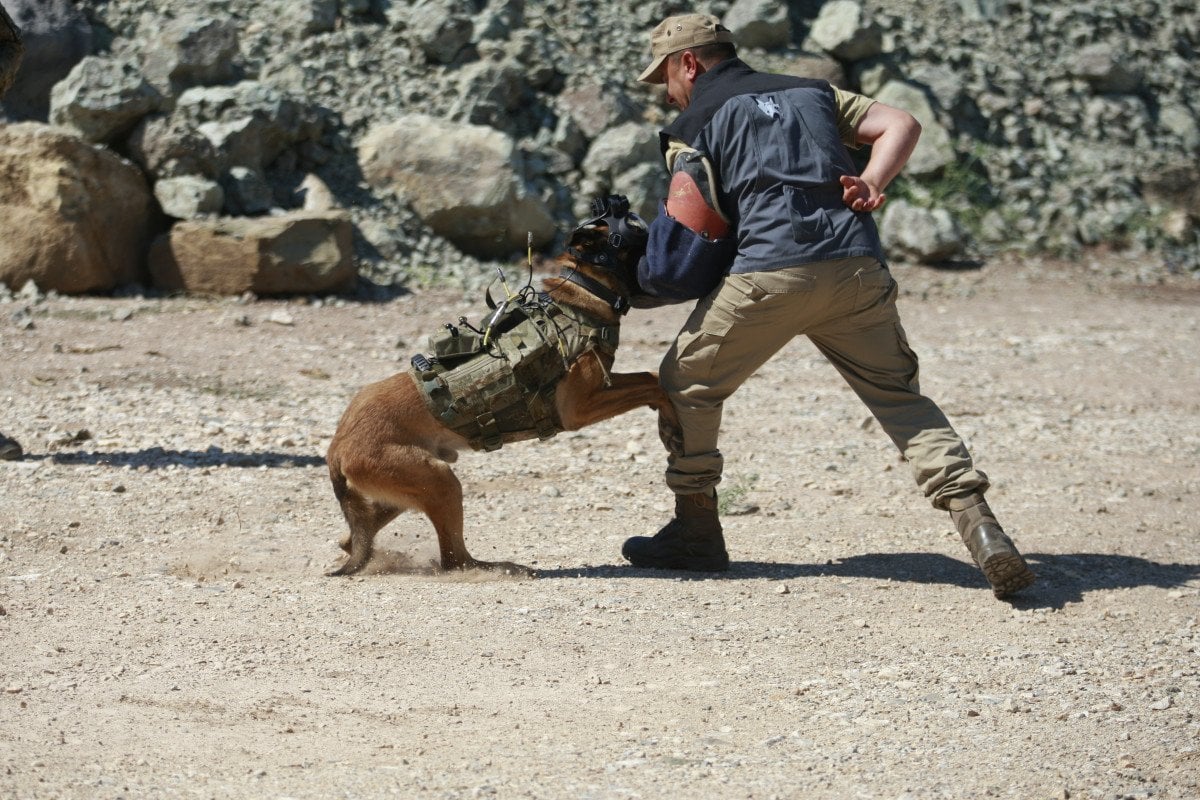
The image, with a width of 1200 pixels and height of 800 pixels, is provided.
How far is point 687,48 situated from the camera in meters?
5.11

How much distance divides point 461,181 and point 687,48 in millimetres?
7525

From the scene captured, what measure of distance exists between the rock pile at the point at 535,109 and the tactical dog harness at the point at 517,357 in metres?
6.26

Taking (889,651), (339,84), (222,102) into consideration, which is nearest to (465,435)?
(889,651)

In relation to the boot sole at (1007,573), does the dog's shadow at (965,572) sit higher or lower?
lower

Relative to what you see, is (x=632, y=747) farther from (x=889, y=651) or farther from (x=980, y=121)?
(x=980, y=121)

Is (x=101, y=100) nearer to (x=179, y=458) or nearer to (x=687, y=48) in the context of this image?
(x=179, y=458)

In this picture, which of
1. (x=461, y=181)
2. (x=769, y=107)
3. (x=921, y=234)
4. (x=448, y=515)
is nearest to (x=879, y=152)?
(x=769, y=107)

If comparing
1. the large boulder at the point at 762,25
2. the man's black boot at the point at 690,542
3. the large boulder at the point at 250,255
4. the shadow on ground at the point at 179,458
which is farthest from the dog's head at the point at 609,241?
the large boulder at the point at 762,25

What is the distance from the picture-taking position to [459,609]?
4887 millimetres

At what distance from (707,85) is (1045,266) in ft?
32.1

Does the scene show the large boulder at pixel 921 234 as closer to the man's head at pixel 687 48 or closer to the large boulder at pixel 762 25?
the large boulder at pixel 762 25

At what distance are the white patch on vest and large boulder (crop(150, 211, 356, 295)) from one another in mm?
6861

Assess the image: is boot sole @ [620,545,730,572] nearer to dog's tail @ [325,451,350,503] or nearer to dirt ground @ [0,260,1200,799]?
dirt ground @ [0,260,1200,799]

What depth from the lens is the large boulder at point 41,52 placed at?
1238 cm
